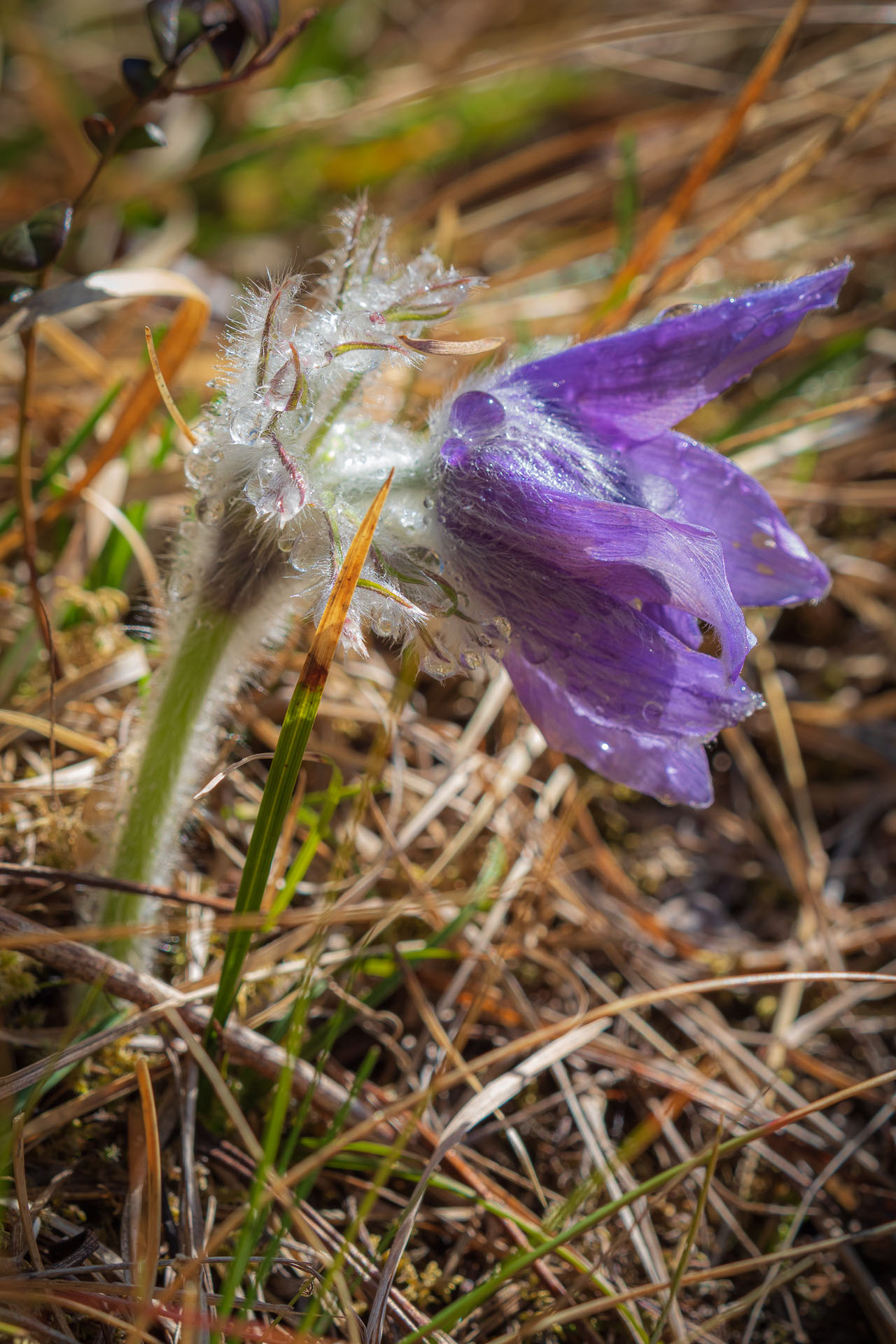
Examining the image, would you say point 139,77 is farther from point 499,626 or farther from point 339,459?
point 499,626

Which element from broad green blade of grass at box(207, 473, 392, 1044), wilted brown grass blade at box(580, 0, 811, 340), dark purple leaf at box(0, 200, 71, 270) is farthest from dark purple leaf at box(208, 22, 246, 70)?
wilted brown grass blade at box(580, 0, 811, 340)

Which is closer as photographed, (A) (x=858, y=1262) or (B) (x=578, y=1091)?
(A) (x=858, y=1262)

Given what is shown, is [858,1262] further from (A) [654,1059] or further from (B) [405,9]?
(B) [405,9]

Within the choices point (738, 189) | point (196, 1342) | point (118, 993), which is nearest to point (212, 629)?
point (118, 993)

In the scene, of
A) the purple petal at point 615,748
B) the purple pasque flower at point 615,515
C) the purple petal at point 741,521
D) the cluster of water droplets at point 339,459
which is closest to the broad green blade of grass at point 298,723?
the cluster of water droplets at point 339,459

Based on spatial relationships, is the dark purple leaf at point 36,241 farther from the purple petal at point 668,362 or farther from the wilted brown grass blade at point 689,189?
the wilted brown grass blade at point 689,189

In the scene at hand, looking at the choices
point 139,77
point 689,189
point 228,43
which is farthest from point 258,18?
point 689,189

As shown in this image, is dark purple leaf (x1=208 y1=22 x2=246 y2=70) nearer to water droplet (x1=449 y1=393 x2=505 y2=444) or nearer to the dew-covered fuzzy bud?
the dew-covered fuzzy bud
